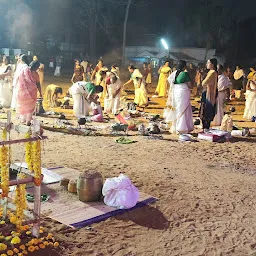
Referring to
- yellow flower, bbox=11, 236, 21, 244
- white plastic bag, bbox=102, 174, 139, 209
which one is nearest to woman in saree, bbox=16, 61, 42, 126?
white plastic bag, bbox=102, 174, 139, 209

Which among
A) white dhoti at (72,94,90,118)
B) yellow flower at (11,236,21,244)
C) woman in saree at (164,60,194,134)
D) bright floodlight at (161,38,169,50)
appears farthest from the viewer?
bright floodlight at (161,38,169,50)

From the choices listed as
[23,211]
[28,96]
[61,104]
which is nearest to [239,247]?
[23,211]

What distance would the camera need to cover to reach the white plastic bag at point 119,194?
574 cm

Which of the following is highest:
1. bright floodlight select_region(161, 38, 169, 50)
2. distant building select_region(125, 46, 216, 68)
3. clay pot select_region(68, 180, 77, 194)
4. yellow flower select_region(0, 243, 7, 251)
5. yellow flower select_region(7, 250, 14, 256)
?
bright floodlight select_region(161, 38, 169, 50)

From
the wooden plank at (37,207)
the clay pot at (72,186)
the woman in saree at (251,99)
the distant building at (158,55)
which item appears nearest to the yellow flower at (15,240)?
the wooden plank at (37,207)

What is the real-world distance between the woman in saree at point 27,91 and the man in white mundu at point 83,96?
1858 mm

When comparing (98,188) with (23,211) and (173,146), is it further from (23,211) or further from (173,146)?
(173,146)

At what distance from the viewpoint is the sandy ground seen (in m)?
4.87

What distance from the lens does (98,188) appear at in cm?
594

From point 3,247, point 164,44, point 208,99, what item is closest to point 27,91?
point 208,99

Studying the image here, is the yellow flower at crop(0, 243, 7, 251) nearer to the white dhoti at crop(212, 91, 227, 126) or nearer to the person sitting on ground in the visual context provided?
the white dhoti at crop(212, 91, 227, 126)

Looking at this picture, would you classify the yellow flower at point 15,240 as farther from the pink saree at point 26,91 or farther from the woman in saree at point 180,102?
the woman in saree at point 180,102

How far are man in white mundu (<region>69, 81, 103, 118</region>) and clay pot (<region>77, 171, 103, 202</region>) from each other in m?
6.54

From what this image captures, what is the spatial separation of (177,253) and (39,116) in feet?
29.7
